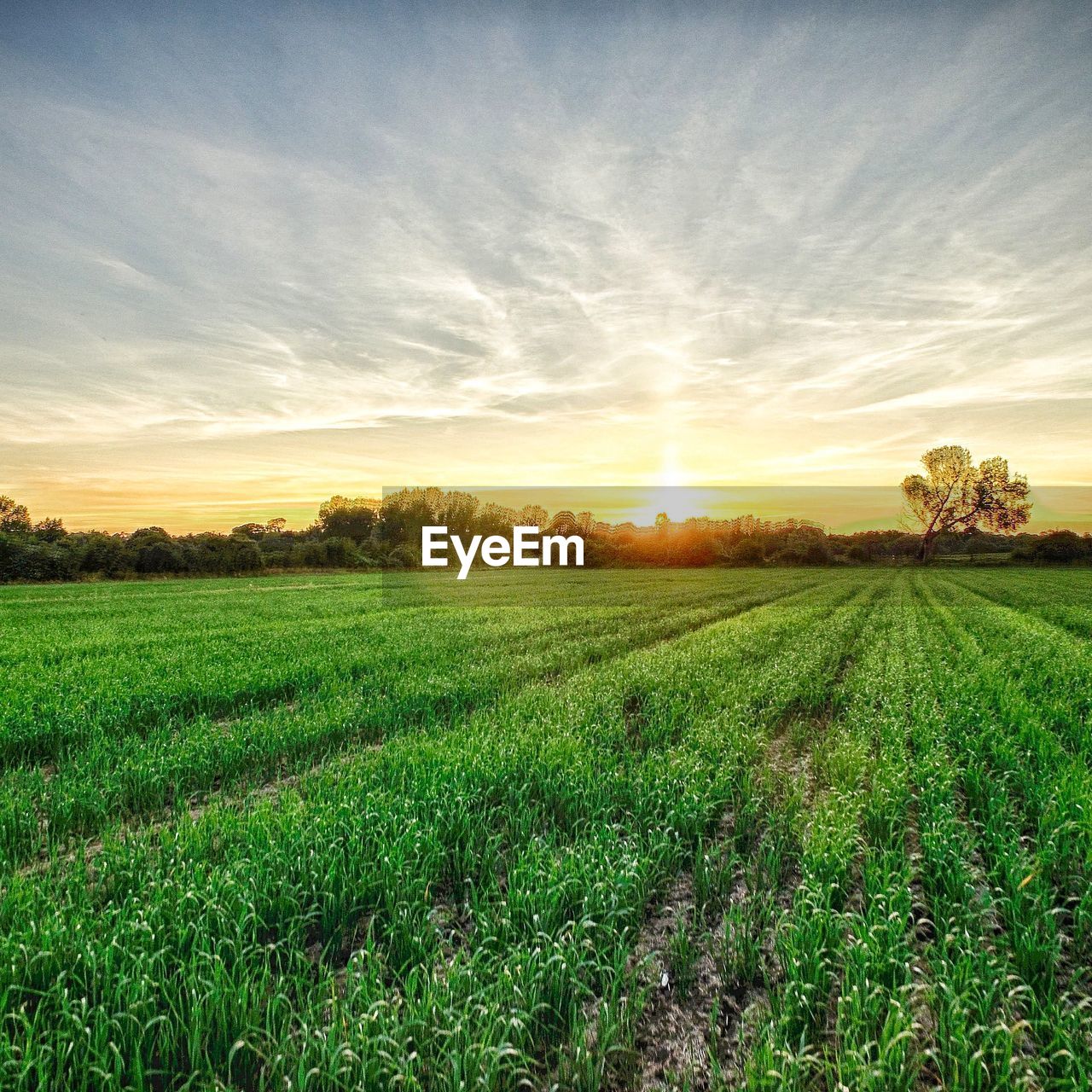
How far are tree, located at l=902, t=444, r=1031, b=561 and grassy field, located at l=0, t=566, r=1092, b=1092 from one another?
346 feet

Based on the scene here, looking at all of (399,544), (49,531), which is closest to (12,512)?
(49,531)

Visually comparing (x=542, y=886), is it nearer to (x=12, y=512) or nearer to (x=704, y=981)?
(x=704, y=981)

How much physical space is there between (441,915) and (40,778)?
601 cm

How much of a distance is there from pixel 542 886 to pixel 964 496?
11816cm

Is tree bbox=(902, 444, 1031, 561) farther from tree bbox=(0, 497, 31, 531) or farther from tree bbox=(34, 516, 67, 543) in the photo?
tree bbox=(0, 497, 31, 531)

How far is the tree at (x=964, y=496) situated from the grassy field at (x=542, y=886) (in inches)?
4147

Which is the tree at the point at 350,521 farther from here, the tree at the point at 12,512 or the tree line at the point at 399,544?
the tree at the point at 12,512

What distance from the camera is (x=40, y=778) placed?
7645 mm

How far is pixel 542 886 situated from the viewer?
490cm

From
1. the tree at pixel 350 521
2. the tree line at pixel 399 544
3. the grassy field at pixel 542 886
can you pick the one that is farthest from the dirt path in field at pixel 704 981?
the tree at pixel 350 521

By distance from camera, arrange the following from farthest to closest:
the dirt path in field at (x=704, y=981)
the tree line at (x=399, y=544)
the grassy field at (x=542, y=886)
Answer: the tree line at (x=399, y=544), the dirt path in field at (x=704, y=981), the grassy field at (x=542, y=886)

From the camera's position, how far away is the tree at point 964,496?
100 meters

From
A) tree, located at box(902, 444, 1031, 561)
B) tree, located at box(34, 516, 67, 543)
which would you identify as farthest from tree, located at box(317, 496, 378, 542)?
tree, located at box(902, 444, 1031, 561)

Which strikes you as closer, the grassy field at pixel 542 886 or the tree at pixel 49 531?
the grassy field at pixel 542 886
